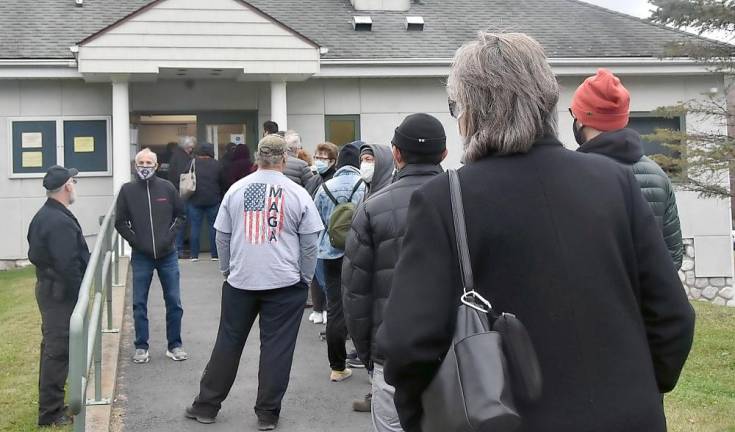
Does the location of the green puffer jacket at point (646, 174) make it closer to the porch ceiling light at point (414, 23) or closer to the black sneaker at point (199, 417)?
the black sneaker at point (199, 417)

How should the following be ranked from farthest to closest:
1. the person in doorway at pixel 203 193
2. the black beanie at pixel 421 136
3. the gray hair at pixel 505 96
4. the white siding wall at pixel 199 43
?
the white siding wall at pixel 199 43, the person in doorway at pixel 203 193, the black beanie at pixel 421 136, the gray hair at pixel 505 96

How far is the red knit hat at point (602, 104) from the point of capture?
394 cm

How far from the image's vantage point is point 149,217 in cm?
855

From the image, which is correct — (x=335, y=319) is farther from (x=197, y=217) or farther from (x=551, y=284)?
(x=197, y=217)

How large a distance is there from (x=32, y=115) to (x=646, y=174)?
45.3 ft

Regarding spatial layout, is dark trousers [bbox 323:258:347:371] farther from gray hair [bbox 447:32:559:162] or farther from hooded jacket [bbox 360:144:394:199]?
gray hair [bbox 447:32:559:162]

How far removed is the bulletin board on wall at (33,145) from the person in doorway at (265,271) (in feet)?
34.8

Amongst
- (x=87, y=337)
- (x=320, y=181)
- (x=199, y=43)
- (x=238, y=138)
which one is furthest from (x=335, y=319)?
(x=238, y=138)

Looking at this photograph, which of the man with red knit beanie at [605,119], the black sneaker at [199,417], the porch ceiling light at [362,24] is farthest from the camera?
the porch ceiling light at [362,24]

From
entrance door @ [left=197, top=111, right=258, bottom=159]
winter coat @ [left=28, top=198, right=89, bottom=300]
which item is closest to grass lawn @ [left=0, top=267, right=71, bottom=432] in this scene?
winter coat @ [left=28, top=198, right=89, bottom=300]

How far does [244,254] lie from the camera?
6492mm

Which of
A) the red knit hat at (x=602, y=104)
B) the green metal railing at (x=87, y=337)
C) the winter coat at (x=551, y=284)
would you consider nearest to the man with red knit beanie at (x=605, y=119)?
the red knit hat at (x=602, y=104)

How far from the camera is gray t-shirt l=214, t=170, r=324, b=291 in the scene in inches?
255

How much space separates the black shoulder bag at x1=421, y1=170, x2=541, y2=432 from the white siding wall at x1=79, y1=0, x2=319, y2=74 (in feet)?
Result: 42.5
